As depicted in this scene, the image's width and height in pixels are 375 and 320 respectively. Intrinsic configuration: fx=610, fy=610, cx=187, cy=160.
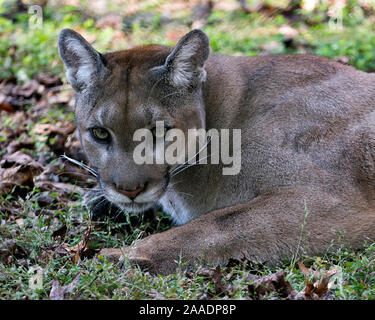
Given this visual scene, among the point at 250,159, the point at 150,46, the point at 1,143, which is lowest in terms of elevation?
the point at 1,143

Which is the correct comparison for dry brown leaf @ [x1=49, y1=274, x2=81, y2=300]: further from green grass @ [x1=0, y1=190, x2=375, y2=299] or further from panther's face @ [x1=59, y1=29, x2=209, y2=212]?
panther's face @ [x1=59, y1=29, x2=209, y2=212]

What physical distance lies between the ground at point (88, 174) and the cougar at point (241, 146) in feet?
0.68

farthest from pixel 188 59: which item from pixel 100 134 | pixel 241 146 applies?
pixel 100 134

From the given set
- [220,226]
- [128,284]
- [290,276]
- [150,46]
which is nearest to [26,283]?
[128,284]

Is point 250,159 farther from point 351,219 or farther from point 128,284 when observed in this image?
point 128,284

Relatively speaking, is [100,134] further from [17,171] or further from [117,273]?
[17,171]

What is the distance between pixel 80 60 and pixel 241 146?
4.82 feet

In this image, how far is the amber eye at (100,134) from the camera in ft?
15.4

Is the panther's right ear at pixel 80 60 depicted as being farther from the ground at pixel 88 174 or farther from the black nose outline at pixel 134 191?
the ground at pixel 88 174

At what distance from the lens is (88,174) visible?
618 centimetres

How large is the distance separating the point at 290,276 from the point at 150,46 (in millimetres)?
2346

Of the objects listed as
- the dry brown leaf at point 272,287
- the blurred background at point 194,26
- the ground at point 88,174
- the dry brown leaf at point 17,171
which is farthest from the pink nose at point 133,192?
the blurred background at point 194,26

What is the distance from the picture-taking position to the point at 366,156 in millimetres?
4566

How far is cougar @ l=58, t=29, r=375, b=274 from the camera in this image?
4348mm
